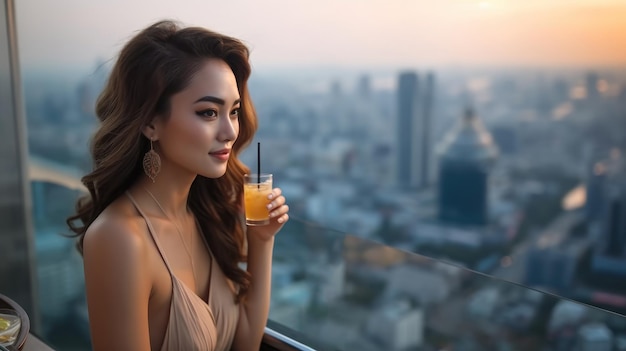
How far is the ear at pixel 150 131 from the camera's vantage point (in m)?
1.29

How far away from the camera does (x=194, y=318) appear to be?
1.33 metres

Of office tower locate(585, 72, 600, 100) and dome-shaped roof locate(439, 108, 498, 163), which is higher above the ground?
office tower locate(585, 72, 600, 100)

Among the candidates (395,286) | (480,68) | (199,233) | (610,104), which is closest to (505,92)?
(480,68)

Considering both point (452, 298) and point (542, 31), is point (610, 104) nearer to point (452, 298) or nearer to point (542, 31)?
point (542, 31)

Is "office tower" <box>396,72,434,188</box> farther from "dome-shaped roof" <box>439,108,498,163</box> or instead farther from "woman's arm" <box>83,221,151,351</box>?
"woman's arm" <box>83,221,151,351</box>

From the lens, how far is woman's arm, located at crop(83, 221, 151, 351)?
1199 millimetres

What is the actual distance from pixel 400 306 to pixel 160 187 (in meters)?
1.06

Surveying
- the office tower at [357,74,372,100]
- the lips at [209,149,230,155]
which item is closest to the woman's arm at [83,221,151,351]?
the lips at [209,149,230,155]

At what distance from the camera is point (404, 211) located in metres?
2.26

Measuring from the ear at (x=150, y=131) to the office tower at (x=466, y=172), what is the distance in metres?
1.20

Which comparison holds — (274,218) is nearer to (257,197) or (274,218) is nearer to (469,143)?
(257,197)

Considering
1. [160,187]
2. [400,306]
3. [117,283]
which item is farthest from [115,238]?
[400,306]

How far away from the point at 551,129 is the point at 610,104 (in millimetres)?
269

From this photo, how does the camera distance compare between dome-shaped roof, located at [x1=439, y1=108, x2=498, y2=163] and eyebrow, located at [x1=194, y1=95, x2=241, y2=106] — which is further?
dome-shaped roof, located at [x1=439, y1=108, x2=498, y2=163]
